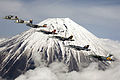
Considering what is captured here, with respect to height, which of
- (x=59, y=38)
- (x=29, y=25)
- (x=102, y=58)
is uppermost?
(x=29, y=25)

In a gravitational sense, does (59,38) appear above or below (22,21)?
below

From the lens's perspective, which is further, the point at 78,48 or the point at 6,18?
the point at 78,48

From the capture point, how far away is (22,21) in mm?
120125

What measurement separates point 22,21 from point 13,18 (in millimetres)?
6235

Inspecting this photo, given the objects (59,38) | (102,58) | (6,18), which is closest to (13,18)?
(6,18)

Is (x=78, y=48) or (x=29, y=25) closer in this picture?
(x=29, y=25)

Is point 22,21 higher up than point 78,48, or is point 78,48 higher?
point 22,21

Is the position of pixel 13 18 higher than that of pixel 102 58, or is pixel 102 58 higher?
pixel 13 18

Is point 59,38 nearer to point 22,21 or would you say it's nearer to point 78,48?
point 78,48

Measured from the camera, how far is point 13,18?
120m

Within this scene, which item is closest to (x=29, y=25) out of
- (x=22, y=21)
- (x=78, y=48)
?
(x=22, y=21)

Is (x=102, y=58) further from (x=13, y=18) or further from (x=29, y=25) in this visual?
(x=13, y=18)

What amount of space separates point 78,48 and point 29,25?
155 ft

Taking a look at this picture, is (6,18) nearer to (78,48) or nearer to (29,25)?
(29,25)
